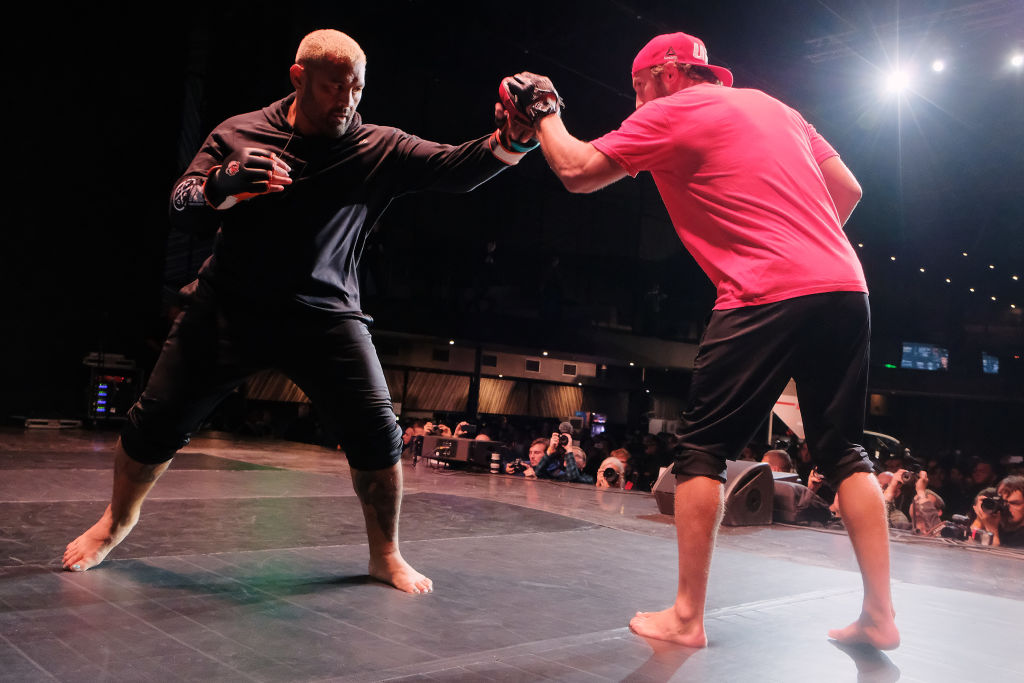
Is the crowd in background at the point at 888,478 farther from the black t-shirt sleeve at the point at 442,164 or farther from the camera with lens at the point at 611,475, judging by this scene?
the black t-shirt sleeve at the point at 442,164

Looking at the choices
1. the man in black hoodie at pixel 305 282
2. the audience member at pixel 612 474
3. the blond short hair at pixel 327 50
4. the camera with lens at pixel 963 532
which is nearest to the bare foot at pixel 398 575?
the man in black hoodie at pixel 305 282

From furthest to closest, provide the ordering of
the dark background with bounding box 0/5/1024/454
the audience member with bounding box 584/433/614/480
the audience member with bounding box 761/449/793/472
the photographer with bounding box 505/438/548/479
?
1. the audience member with bounding box 584/433/614/480
2. the dark background with bounding box 0/5/1024/454
3. the photographer with bounding box 505/438/548/479
4. the audience member with bounding box 761/449/793/472

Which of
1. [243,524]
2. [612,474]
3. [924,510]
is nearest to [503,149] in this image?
[243,524]

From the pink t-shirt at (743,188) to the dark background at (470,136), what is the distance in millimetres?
7880

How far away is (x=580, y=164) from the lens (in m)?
2.07

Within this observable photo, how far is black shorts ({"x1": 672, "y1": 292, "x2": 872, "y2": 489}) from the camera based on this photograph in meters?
2.01

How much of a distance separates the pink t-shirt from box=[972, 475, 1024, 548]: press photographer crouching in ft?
16.6

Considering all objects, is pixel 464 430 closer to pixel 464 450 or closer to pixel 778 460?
pixel 464 450

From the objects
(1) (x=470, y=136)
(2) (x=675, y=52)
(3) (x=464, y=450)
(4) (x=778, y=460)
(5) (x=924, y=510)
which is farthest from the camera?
(1) (x=470, y=136)

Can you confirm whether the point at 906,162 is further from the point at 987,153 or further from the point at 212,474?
the point at 212,474

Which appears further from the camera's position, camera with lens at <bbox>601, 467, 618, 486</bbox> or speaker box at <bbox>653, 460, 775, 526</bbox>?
camera with lens at <bbox>601, 467, 618, 486</bbox>

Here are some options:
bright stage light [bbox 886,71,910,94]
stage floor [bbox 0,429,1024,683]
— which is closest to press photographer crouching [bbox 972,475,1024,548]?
stage floor [bbox 0,429,1024,683]

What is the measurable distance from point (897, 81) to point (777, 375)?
10.6 metres

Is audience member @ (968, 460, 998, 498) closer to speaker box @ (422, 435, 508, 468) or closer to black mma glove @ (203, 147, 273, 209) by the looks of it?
speaker box @ (422, 435, 508, 468)
